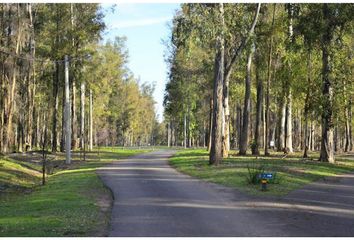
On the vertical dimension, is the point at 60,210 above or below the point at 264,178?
below

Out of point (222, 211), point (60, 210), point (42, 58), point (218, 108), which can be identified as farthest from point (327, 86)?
point (42, 58)

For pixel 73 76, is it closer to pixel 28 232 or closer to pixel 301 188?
pixel 301 188


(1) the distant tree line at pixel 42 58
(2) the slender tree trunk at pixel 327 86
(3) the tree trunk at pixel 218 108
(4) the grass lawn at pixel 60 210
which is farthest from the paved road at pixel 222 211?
(1) the distant tree line at pixel 42 58

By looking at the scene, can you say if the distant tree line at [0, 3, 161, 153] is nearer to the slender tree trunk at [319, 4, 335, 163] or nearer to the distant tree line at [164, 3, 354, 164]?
the distant tree line at [164, 3, 354, 164]

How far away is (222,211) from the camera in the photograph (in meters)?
14.3

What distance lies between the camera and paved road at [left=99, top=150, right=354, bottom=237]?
454 inches

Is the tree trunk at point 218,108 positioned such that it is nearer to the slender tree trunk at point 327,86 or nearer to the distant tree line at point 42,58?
the slender tree trunk at point 327,86

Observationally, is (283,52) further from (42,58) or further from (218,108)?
(42,58)

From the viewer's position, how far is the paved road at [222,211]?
11.5m

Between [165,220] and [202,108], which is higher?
[202,108]

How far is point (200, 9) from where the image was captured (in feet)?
94.4

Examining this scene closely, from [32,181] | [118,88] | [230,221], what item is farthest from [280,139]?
[118,88]

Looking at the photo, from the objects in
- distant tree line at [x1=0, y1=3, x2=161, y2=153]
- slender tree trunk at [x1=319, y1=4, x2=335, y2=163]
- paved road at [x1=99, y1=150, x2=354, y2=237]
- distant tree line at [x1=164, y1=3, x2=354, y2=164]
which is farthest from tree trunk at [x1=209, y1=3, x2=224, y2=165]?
distant tree line at [x1=0, y1=3, x2=161, y2=153]

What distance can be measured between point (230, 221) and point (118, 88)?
268ft
